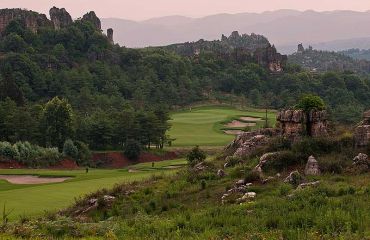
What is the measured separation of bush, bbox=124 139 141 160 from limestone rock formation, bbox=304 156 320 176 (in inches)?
1315

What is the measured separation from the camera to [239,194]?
1822 cm

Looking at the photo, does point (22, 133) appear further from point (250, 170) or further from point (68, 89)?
point (250, 170)

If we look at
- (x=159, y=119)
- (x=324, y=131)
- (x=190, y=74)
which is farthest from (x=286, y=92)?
(x=324, y=131)

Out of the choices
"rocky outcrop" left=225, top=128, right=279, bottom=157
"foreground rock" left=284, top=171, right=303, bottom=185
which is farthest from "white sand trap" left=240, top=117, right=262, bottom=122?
"foreground rock" left=284, top=171, right=303, bottom=185

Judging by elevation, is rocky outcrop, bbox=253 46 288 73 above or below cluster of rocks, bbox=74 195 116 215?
A: above

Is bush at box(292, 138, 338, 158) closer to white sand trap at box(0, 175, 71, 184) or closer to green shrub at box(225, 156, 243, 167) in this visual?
green shrub at box(225, 156, 243, 167)

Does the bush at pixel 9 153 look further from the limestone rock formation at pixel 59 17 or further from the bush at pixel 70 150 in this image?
the limestone rock formation at pixel 59 17

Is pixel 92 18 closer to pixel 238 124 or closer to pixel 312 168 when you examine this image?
pixel 238 124

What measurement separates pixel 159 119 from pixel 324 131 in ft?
116

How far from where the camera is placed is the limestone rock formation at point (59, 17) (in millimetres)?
120569

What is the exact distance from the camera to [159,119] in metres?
58.0

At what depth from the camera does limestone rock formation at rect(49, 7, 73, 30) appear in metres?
121

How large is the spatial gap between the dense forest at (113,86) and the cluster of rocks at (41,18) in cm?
266

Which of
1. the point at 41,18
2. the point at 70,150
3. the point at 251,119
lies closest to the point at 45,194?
the point at 70,150
